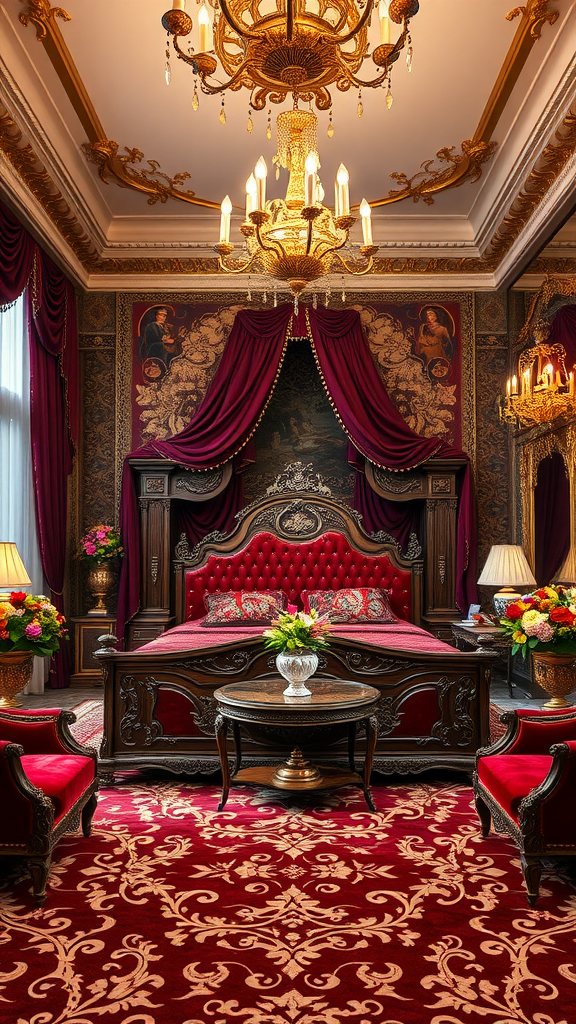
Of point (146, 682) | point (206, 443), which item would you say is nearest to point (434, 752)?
point (146, 682)

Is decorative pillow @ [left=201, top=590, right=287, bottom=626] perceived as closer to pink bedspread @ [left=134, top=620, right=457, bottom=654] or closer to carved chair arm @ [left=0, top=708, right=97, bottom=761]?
pink bedspread @ [left=134, top=620, right=457, bottom=654]

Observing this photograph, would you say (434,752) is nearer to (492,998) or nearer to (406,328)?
(492,998)

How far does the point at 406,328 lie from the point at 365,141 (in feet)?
7.25

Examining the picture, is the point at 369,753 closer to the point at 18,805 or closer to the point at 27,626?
the point at 18,805

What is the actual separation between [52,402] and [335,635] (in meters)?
3.76

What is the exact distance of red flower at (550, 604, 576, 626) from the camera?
450cm

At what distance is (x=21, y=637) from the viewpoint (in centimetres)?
496

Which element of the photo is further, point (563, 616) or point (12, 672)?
point (12, 672)

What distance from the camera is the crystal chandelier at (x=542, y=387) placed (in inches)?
262

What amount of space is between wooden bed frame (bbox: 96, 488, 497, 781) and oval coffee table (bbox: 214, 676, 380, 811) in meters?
0.17

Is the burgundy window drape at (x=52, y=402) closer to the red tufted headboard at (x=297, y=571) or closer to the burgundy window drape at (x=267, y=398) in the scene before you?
the burgundy window drape at (x=267, y=398)

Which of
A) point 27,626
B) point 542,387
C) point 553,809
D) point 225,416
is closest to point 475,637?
point 542,387

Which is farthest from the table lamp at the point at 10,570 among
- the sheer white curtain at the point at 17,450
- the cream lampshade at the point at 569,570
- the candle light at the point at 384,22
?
the cream lampshade at the point at 569,570

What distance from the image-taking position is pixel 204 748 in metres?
4.58
